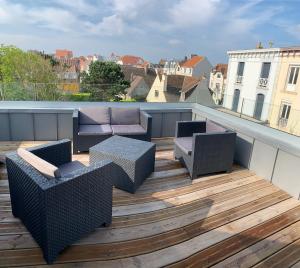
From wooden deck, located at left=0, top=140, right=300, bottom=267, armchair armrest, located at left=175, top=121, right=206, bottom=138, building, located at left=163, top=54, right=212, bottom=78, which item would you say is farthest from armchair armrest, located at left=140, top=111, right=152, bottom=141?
building, located at left=163, top=54, right=212, bottom=78

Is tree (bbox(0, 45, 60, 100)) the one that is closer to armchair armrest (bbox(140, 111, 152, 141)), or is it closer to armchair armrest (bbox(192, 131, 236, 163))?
armchair armrest (bbox(140, 111, 152, 141))

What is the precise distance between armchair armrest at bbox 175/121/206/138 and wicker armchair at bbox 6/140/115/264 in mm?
2406

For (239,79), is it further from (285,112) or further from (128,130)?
(128,130)

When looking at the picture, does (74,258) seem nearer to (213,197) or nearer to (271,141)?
(213,197)

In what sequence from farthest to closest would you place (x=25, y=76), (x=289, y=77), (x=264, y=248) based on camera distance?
(x=289, y=77) < (x=25, y=76) < (x=264, y=248)

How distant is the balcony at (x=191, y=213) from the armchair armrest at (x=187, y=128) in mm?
563

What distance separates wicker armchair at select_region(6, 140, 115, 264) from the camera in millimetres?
2070

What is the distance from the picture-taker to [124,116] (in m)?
5.42

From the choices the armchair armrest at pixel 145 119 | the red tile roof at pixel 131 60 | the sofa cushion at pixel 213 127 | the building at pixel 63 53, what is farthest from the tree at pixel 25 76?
the building at pixel 63 53

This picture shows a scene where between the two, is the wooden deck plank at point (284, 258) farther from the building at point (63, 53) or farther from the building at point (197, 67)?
the building at point (63, 53)

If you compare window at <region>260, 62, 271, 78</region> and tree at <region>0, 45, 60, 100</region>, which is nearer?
tree at <region>0, 45, 60, 100</region>

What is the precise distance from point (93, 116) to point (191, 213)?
10.3ft

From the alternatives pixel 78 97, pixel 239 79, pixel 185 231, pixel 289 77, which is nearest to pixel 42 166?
pixel 185 231

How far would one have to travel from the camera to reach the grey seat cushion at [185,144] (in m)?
4.13
